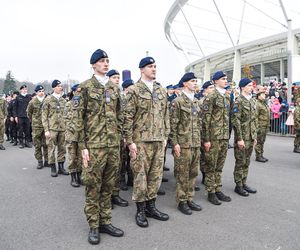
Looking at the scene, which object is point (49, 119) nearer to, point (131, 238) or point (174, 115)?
point (174, 115)

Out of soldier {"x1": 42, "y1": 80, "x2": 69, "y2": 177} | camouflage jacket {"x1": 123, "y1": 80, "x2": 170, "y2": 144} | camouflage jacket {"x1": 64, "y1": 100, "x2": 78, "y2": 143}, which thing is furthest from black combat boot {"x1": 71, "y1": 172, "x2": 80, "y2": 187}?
camouflage jacket {"x1": 123, "y1": 80, "x2": 170, "y2": 144}

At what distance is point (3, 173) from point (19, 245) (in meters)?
4.07

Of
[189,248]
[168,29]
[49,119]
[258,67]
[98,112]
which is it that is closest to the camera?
[189,248]

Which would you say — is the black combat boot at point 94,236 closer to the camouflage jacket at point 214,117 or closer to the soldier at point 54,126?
the camouflage jacket at point 214,117

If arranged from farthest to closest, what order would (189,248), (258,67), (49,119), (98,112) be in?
(258,67) → (49,119) → (98,112) → (189,248)

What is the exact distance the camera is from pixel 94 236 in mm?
3385

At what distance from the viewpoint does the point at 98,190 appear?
347cm

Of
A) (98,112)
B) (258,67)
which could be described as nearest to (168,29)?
(258,67)

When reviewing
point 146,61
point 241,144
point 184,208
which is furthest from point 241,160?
point 146,61

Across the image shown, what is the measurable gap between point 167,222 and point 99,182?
1.12 metres

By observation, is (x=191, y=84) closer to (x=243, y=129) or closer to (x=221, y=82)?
(x=221, y=82)

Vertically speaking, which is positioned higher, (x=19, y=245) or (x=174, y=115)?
(x=174, y=115)

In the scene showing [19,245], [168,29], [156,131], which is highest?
[168,29]

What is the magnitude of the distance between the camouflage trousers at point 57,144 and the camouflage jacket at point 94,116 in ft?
11.6
